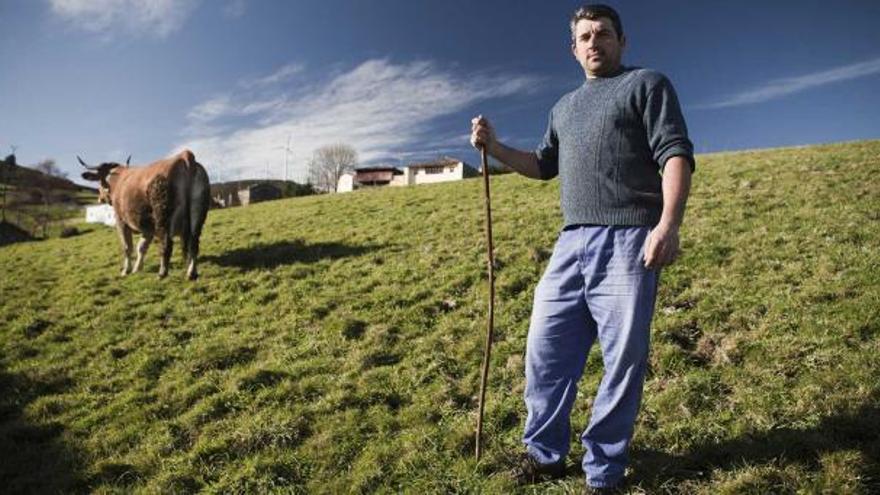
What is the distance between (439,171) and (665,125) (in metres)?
88.3

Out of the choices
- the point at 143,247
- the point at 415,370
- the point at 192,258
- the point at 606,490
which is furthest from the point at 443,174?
the point at 606,490

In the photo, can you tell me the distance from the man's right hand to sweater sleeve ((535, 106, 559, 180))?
0.40 metres

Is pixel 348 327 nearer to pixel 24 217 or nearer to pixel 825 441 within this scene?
pixel 825 441

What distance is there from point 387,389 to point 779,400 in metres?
3.94

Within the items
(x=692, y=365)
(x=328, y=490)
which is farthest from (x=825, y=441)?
(x=328, y=490)

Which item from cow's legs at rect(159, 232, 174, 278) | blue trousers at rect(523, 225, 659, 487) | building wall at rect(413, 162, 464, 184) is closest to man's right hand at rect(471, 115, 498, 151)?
blue trousers at rect(523, 225, 659, 487)

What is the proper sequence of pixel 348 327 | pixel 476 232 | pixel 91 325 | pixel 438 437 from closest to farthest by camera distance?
pixel 438 437, pixel 348 327, pixel 91 325, pixel 476 232

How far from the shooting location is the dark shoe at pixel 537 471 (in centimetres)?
408

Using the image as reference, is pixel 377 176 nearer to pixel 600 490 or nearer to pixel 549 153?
pixel 549 153

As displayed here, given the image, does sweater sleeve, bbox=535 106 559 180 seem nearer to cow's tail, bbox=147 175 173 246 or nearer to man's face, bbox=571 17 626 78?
man's face, bbox=571 17 626 78

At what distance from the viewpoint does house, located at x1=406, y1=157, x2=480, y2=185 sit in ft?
274

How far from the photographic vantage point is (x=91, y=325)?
10.2 m

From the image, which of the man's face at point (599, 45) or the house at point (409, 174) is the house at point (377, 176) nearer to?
the house at point (409, 174)

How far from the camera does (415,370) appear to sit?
6836mm
